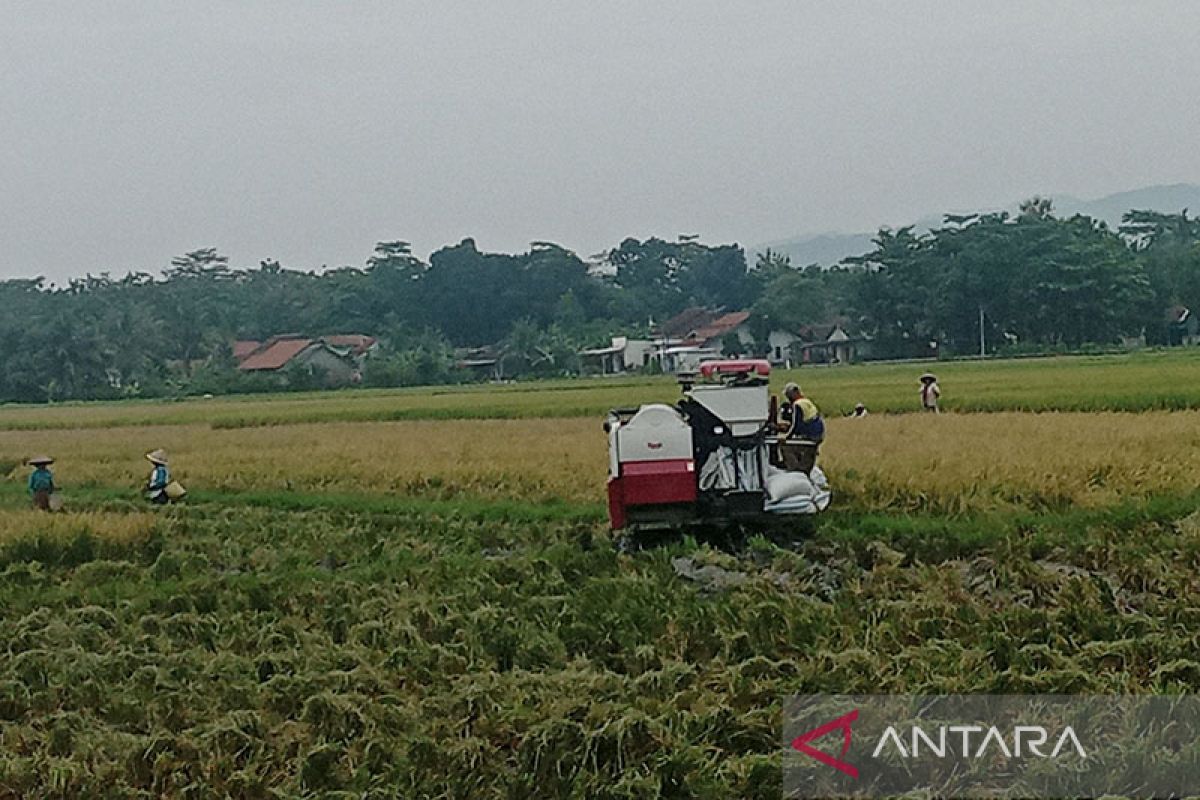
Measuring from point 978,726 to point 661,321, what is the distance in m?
69.5

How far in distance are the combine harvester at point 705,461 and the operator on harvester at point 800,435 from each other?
18.3 inches

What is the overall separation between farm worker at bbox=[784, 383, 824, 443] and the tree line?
46.9 m

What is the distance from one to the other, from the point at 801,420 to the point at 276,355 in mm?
54967

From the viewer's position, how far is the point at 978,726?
534 centimetres

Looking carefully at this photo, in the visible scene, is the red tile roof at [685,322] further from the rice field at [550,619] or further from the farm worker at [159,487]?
the rice field at [550,619]

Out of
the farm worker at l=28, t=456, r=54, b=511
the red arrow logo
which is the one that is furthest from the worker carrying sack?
the farm worker at l=28, t=456, r=54, b=511

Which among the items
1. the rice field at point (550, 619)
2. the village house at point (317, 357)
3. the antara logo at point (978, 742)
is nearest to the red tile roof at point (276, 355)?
the village house at point (317, 357)

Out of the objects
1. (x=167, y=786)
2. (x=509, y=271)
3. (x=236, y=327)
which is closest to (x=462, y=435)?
(x=167, y=786)

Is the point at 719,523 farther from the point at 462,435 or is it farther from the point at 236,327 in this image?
the point at 236,327

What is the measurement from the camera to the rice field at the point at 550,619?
220 inches

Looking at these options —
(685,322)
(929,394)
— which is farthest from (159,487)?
(685,322)

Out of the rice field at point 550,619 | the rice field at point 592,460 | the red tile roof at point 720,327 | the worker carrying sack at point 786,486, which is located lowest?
the rice field at point 550,619

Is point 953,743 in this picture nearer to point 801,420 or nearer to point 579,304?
point 801,420

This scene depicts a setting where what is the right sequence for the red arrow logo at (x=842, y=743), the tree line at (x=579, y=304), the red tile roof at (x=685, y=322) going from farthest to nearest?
the red tile roof at (x=685, y=322) → the tree line at (x=579, y=304) → the red arrow logo at (x=842, y=743)
